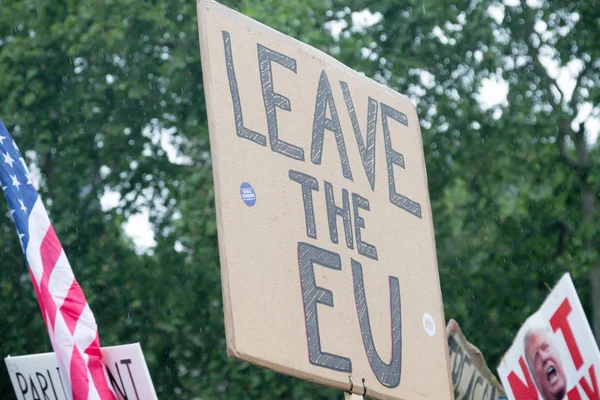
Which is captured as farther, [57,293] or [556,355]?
[57,293]

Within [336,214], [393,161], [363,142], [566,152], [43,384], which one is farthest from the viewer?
[566,152]

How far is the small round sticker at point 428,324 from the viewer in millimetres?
3084

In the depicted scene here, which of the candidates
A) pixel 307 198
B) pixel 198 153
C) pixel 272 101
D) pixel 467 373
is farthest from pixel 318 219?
pixel 198 153

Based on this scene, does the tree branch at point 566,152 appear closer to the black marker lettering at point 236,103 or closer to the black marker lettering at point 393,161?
the black marker lettering at point 393,161

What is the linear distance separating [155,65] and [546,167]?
3.63 metres

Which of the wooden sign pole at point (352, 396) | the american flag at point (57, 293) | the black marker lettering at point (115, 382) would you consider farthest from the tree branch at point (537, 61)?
the wooden sign pole at point (352, 396)

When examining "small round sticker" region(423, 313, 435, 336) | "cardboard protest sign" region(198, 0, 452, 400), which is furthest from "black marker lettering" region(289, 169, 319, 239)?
"small round sticker" region(423, 313, 435, 336)

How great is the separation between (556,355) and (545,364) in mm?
62

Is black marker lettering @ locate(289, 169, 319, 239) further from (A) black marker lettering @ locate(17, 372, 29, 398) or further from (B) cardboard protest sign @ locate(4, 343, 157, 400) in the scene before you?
(A) black marker lettering @ locate(17, 372, 29, 398)

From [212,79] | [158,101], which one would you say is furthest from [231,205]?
[158,101]

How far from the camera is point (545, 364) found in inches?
168

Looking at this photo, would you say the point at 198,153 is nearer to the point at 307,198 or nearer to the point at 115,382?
the point at 115,382

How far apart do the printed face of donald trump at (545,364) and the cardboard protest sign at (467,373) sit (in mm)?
1032

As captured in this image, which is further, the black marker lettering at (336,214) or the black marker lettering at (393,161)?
the black marker lettering at (393,161)
